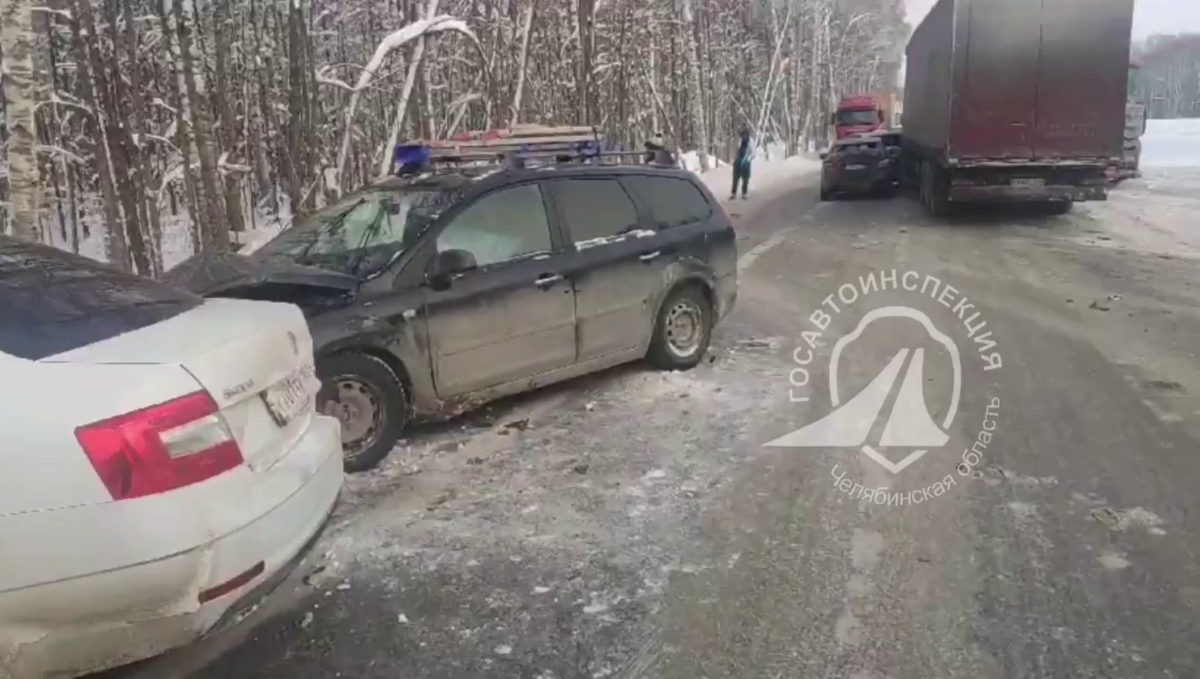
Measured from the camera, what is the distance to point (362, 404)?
5195mm

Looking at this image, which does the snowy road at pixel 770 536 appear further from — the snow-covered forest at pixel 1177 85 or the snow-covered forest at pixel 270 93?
the snow-covered forest at pixel 1177 85

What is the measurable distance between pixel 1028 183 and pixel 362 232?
13252mm

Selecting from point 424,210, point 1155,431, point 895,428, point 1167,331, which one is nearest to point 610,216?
point 424,210

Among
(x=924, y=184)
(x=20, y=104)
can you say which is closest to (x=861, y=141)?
(x=924, y=184)

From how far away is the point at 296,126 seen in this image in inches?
575

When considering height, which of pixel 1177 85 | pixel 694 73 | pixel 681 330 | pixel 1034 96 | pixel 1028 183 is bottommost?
pixel 681 330

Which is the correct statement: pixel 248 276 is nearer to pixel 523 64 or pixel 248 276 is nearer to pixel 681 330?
pixel 681 330

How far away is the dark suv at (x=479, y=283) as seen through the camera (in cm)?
520

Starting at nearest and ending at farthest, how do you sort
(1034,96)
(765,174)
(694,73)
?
(1034,96), (765,174), (694,73)

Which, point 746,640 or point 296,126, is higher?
point 296,126

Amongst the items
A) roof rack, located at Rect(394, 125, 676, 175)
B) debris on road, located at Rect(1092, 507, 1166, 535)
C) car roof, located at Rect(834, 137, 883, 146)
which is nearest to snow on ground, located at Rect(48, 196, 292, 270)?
roof rack, located at Rect(394, 125, 676, 175)

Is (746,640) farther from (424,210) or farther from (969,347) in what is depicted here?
(969,347)

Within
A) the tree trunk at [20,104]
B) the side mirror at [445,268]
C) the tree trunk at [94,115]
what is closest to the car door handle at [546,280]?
the side mirror at [445,268]

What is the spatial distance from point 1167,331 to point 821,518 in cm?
520
